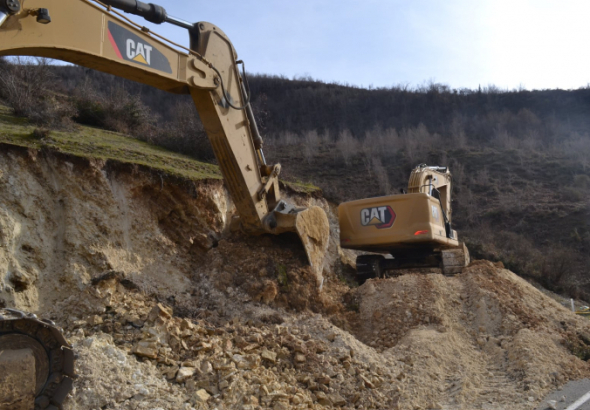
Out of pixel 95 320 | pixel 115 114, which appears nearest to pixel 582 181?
pixel 115 114

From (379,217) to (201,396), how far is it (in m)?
6.47

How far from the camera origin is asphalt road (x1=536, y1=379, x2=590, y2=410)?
5.75 meters

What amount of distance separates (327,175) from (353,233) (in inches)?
755

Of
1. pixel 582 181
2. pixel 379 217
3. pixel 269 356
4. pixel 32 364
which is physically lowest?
pixel 582 181

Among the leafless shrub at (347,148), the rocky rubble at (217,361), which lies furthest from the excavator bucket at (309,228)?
the leafless shrub at (347,148)

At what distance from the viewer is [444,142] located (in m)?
37.1

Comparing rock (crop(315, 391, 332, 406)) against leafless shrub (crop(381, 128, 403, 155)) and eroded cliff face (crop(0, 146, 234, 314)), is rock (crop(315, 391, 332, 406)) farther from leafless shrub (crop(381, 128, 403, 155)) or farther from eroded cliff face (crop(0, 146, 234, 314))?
leafless shrub (crop(381, 128, 403, 155))

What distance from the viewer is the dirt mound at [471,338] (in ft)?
20.6

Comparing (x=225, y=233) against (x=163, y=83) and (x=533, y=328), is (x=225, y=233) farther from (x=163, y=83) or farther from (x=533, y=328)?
(x=533, y=328)

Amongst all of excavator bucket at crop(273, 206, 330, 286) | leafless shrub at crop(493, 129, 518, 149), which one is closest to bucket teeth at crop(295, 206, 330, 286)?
excavator bucket at crop(273, 206, 330, 286)

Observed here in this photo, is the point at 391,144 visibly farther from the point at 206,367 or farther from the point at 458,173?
the point at 206,367

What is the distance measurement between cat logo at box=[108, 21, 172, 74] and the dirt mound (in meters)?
4.40

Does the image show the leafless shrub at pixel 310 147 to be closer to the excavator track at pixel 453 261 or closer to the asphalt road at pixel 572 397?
the excavator track at pixel 453 261

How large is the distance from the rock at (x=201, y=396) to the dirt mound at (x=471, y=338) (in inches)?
83.6
